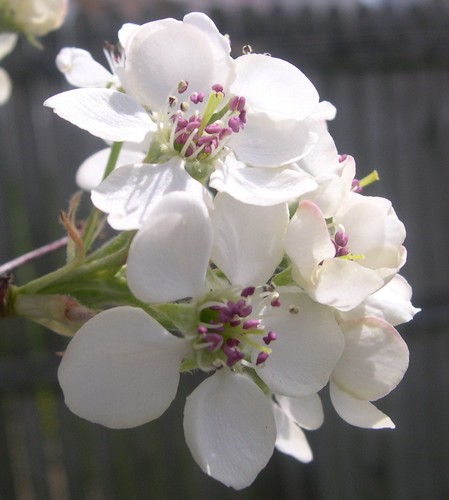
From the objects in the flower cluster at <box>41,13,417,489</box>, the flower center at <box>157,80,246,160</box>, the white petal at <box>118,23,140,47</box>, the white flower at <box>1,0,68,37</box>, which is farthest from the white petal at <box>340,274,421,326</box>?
the white flower at <box>1,0,68,37</box>

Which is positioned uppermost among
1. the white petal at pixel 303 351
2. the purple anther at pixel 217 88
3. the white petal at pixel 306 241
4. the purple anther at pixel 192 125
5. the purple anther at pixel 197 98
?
the purple anther at pixel 217 88

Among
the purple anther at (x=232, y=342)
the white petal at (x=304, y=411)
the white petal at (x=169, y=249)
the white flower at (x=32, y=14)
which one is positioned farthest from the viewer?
the white flower at (x=32, y=14)

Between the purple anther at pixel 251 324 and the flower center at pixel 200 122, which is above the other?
the flower center at pixel 200 122

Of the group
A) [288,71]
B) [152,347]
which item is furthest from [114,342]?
[288,71]

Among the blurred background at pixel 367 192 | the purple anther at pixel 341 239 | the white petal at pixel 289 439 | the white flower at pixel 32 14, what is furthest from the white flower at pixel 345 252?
the blurred background at pixel 367 192

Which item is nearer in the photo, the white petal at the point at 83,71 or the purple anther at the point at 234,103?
the purple anther at the point at 234,103

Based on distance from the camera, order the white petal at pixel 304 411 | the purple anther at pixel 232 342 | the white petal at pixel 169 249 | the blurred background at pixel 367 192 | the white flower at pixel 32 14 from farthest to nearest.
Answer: the blurred background at pixel 367 192 < the white flower at pixel 32 14 < the white petal at pixel 304 411 < the purple anther at pixel 232 342 < the white petal at pixel 169 249

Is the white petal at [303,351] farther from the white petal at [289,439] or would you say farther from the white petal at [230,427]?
the white petal at [289,439]
